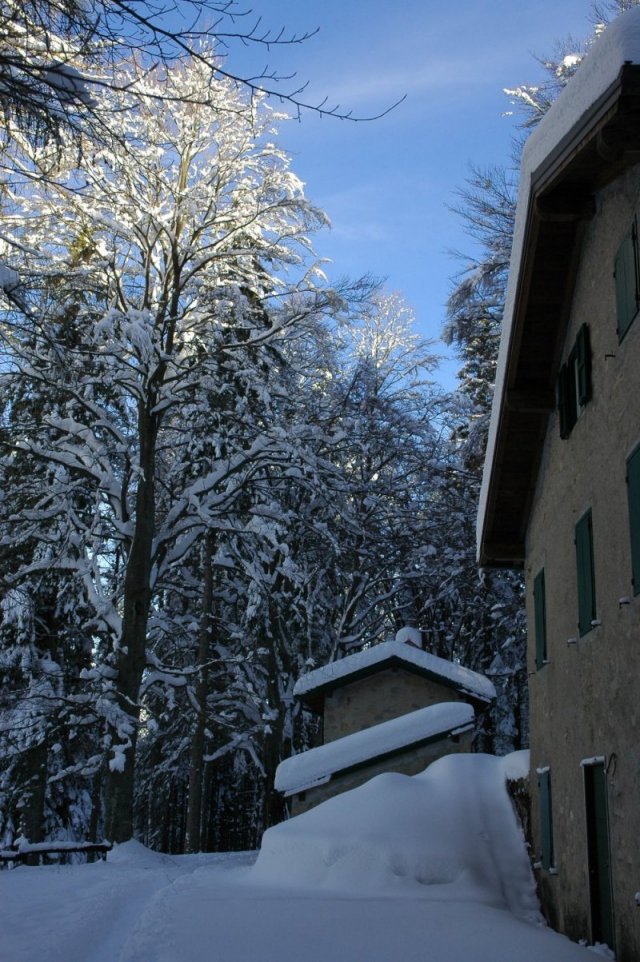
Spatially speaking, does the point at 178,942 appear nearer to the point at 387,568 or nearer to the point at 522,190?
the point at 522,190

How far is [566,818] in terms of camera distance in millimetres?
10656

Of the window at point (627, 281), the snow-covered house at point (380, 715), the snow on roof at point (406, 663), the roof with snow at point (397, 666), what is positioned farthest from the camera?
the roof with snow at point (397, 666)

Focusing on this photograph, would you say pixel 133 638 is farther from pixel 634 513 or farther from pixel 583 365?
pixel 634 513

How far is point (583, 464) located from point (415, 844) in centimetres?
565

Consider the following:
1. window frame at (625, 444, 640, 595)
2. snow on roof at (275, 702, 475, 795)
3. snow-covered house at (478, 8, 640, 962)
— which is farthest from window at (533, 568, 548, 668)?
snow on roof at (275, 702, 475, 795)

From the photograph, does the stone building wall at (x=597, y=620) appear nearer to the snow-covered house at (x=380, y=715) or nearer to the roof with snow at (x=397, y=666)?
the snow-covered house at (x=380, y=715)

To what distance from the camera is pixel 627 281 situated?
8578 mm

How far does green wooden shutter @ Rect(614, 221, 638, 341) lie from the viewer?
27.3 feet

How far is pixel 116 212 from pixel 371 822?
40.9 ft

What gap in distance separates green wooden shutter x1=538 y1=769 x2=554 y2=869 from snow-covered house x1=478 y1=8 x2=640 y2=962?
0.08 feet

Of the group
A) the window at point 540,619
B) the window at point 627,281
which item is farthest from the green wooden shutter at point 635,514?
the window at point 540,619

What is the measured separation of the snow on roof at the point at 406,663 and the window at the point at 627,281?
542 inches

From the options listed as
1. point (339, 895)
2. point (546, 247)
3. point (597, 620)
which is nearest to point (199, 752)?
point (339, 895)

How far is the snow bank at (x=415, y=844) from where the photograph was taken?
12086mm
